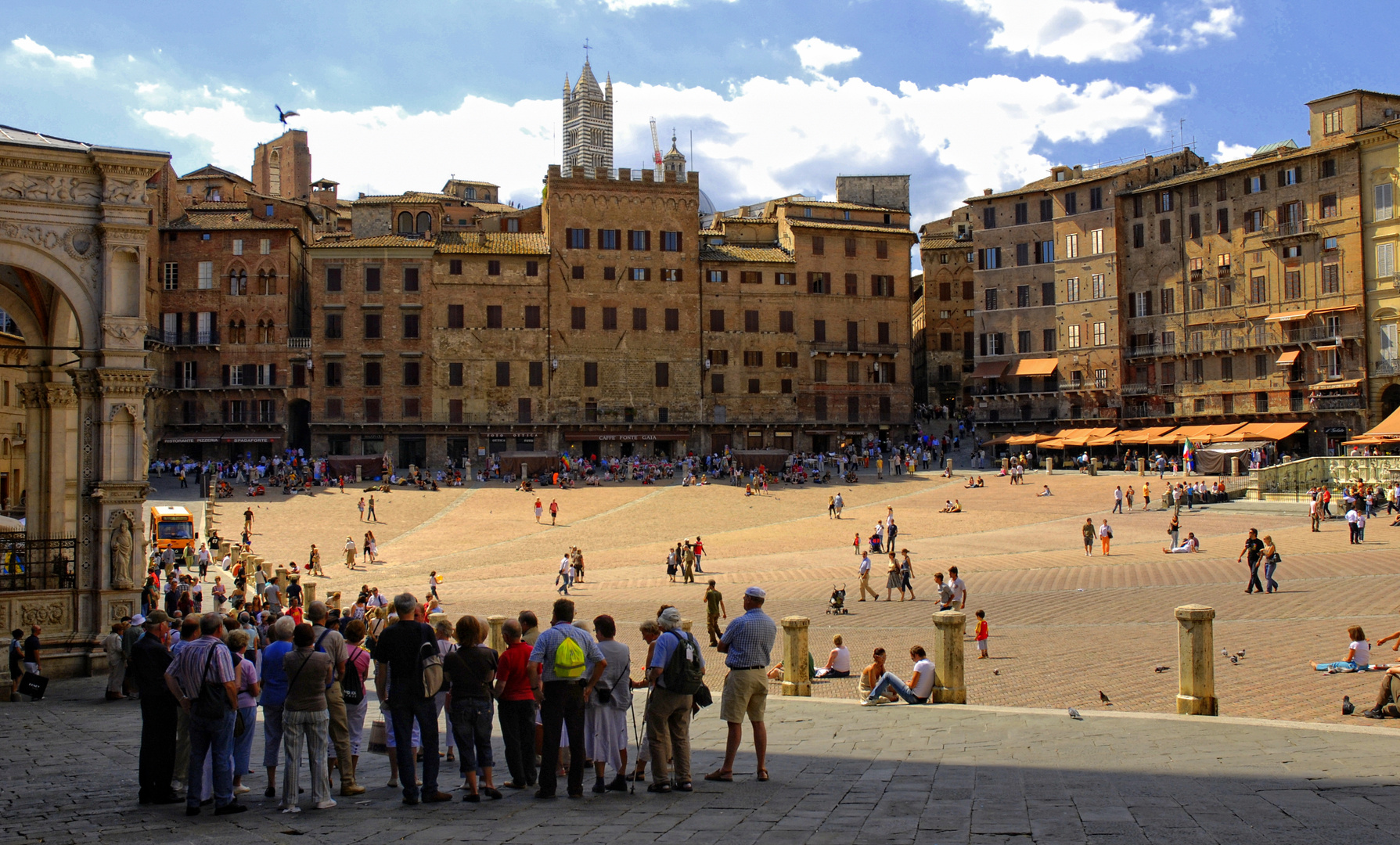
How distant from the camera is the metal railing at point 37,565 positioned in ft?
56.1

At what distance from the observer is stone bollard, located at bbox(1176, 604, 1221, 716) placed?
41.5 ft

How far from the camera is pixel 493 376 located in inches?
2552

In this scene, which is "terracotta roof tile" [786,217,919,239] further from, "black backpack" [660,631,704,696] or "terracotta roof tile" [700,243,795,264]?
"black backpack" [660,631,704,696]

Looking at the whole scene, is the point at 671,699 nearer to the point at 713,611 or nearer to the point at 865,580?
the point at 713,611

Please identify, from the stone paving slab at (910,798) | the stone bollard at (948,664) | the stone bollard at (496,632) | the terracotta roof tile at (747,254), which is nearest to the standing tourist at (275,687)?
the stone paving slab at (910,798)

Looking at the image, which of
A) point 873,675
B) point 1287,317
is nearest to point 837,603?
point 873,675

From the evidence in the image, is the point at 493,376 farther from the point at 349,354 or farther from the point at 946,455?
the point at 946,455

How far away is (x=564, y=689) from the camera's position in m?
8.59

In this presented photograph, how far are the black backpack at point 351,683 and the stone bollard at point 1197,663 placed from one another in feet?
29.3

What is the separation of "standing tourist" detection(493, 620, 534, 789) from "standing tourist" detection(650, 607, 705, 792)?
38.2 inches

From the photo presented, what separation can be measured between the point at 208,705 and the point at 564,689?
2720mm

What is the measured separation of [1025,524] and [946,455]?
25388mm

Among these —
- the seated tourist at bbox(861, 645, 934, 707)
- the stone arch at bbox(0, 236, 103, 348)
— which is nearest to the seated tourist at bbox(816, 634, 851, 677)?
the seated tourist at bbox(861, 645, 934, 707)

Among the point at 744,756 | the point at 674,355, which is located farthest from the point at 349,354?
the point at 744,756
